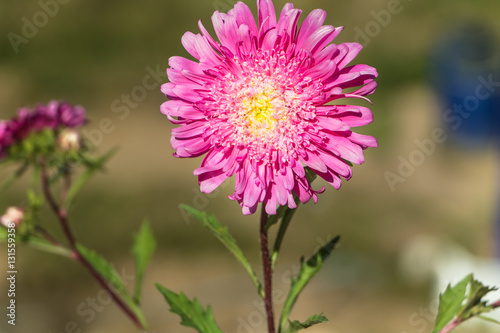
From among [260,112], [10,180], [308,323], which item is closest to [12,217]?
[10,180]

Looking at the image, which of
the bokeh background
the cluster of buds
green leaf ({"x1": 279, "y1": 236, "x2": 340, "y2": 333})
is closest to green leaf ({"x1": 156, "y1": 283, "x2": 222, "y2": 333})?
green leaf ({"x1": 279, "y1": 236, "x2": 340, "y2": 333})

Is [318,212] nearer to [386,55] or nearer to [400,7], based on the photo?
[386,55]

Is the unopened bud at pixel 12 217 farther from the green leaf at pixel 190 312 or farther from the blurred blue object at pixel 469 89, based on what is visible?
the blurred blue object at pixel 469 89

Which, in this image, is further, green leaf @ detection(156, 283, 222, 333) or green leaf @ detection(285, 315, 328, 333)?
green leaf @ detection(156, 283, 222, 333)

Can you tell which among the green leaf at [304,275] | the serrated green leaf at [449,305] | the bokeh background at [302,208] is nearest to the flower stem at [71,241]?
the green leaf at [304,275]

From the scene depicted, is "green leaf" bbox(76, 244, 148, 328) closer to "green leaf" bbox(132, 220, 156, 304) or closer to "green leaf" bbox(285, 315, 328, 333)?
"green leaf" bbox(132, 220, 156, 304)

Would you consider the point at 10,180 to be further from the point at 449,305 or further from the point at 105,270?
the point at 449,305

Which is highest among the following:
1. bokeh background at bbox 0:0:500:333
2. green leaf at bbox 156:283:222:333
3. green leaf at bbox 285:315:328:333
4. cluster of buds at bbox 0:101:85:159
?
bokeh background at bbox 0:0:500:333
